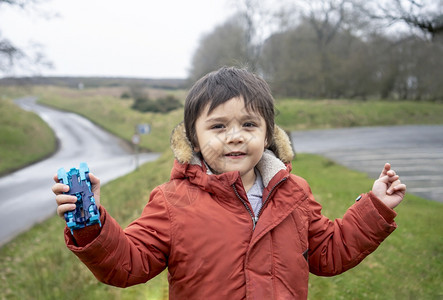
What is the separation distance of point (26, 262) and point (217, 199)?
22.3 ft

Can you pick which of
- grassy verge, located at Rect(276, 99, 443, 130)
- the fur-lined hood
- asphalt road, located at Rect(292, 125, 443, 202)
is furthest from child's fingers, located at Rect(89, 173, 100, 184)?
grassy verge, located at Rect(276, 99, 443, 130)

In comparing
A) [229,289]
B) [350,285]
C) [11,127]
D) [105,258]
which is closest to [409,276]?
[350,285]

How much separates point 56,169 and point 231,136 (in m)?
17.6

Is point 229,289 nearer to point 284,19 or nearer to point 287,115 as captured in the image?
point 287,115

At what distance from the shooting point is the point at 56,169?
17.4 m

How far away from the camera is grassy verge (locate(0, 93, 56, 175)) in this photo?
19016 millimetres

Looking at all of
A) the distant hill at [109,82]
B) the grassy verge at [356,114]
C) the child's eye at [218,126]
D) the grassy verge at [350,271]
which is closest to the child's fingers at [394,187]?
the child's eye at [218,126]

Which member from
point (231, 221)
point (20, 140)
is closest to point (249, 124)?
point (231, 221)

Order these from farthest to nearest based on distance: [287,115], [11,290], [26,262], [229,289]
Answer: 1. [287,115]
2. [26,262]
3. [11,290]
4. [229,289]

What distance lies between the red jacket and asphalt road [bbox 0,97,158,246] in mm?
8552

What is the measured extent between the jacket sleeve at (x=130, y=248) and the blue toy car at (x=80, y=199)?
0.08 metres

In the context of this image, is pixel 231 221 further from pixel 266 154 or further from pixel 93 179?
pixel 93 179

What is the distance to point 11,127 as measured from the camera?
76.4 feet

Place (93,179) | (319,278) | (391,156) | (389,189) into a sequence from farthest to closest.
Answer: (391,156) < (319,278) < (389,189) < (93,179)
